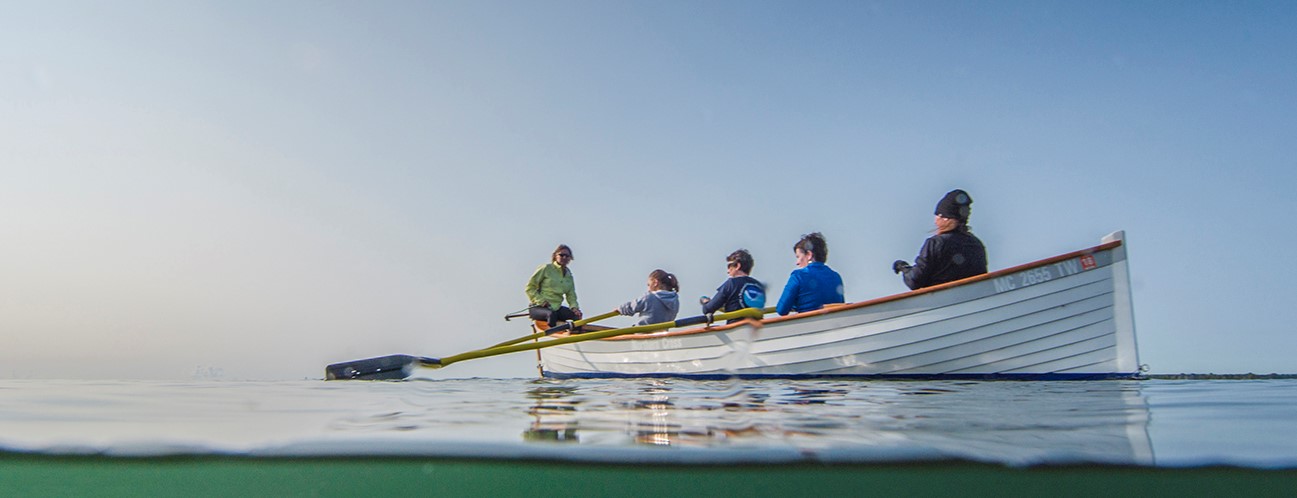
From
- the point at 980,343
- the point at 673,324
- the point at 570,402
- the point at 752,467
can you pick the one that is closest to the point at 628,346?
the point at 673,324

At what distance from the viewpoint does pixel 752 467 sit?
289 centimetres

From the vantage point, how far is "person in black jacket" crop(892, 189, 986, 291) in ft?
24.7

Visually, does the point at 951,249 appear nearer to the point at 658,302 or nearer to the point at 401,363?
the point at 658,302

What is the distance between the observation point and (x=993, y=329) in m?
7.48

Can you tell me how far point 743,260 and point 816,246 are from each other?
4.03ft

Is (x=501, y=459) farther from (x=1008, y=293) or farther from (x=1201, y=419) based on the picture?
(x=1008, y=293)

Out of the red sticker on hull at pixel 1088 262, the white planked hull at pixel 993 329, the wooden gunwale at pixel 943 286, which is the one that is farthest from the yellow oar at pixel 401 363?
the red sticker on hull at pixel 1088 262

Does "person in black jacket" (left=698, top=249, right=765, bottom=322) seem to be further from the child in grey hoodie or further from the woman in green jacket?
the woman in green jacket

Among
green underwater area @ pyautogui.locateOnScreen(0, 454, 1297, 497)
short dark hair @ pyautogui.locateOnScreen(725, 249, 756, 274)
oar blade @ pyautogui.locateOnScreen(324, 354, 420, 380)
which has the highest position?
short dark hair @ pyautogui.locateOnScreen(725, 249, 756, 274)

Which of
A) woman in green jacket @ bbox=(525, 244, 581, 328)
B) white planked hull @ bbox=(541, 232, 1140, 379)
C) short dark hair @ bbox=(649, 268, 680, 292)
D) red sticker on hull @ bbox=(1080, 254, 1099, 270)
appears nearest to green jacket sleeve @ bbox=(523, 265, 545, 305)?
woman in green jacket @ bbox=(525, 244, 581, 328)

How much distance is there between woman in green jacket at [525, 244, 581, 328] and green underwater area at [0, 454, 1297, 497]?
9.06 metres

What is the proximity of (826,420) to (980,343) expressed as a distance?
15.1 ft

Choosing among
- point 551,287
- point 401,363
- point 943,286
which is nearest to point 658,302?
point 551,287

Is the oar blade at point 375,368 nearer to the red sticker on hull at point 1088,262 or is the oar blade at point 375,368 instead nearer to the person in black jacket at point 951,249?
the person in black jacket at point 951,249
